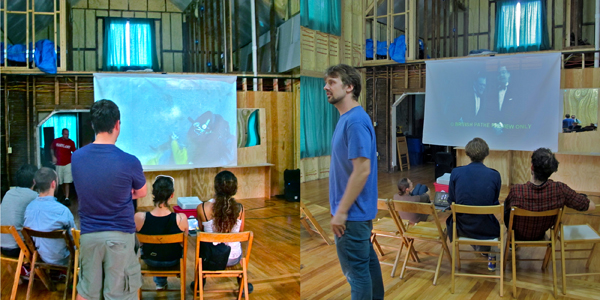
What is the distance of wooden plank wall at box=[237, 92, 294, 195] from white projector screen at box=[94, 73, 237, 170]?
0.47 ft

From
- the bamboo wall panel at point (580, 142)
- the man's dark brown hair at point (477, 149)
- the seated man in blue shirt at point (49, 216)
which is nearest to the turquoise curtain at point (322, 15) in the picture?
the man's dark brown hair at point (477, 149)

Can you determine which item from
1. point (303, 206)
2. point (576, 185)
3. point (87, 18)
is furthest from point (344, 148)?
point (576, 185)

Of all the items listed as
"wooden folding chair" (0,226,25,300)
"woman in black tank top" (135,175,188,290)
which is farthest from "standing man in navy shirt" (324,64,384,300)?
"wooden folding chair" (0,226,25,300)

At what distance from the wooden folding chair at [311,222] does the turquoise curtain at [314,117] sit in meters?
0.36

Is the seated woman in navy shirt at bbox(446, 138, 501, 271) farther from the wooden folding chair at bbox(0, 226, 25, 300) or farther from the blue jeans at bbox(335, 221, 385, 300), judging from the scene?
the wooden folding chair at bbox(0, 226, 25, 300)

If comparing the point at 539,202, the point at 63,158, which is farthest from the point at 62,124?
the point at 539,202

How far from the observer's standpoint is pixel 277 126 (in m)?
2.94

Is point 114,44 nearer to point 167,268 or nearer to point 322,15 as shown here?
point 322,15

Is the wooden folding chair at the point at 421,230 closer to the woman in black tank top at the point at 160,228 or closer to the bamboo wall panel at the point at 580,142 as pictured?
the woman in black tank top at the point at 160,228

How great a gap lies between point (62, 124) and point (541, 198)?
117 inches

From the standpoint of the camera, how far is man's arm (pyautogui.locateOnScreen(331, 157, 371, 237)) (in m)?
1.74

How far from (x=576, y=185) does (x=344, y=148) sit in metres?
2.90

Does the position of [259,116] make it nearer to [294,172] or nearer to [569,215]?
[294,172]

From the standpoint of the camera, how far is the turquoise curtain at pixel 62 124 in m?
2.29
